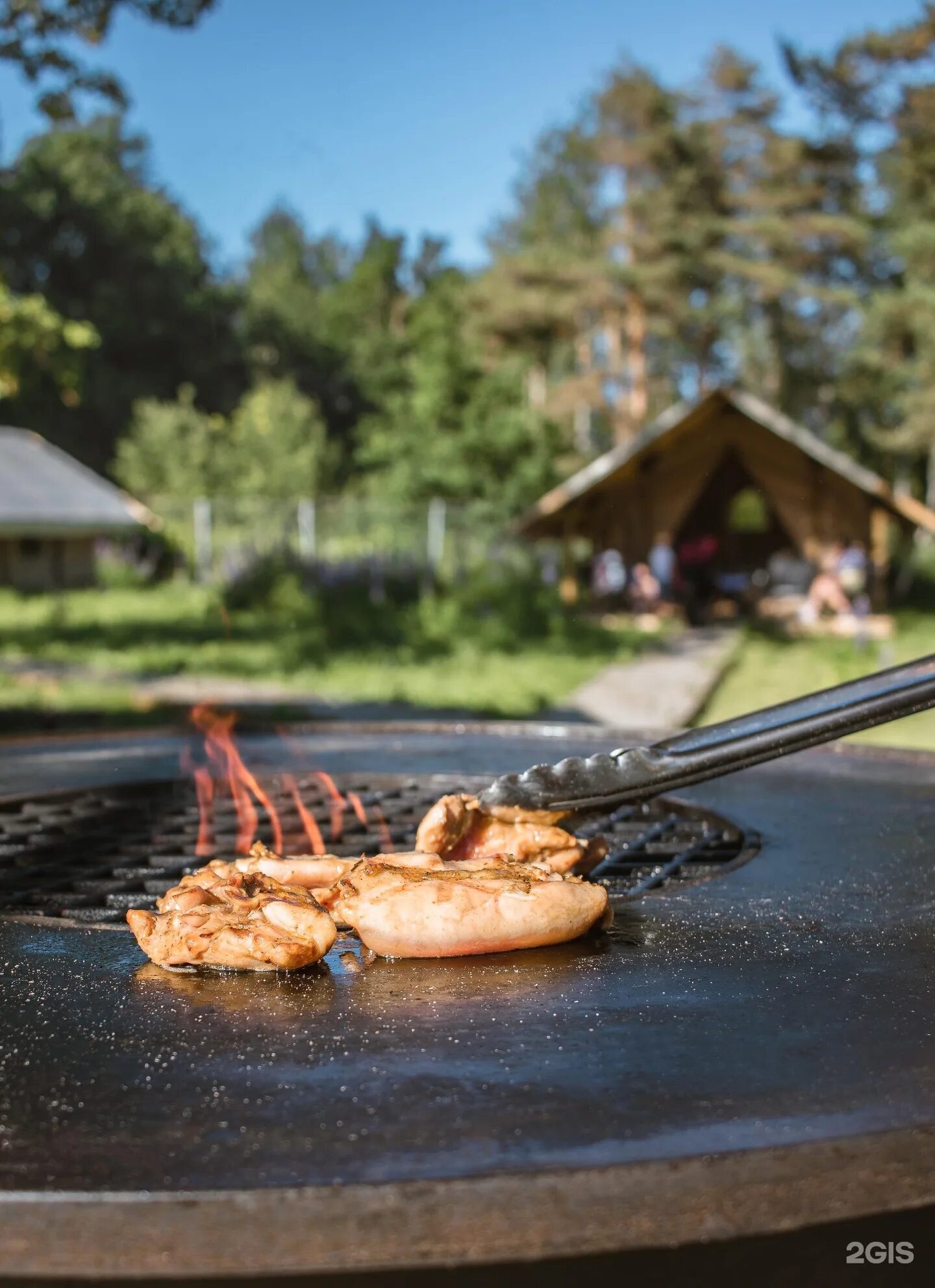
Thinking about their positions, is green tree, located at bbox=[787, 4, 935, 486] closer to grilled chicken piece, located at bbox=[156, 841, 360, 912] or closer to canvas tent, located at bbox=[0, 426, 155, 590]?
canvas tent, located at bbox=[0, 426, 155, 590]

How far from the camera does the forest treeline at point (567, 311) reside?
29031mm

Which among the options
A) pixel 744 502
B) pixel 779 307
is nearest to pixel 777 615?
pixel 744 502

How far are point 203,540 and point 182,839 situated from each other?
20.9m

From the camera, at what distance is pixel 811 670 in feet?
44.2

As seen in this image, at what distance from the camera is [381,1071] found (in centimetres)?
138

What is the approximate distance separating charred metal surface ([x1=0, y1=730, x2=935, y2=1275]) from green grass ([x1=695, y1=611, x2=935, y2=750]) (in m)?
6.12

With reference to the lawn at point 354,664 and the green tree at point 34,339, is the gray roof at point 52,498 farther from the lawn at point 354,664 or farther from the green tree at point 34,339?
the green tree at point 34,339

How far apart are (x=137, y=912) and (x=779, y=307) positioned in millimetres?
35289

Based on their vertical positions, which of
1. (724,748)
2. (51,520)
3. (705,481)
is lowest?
(724,748)

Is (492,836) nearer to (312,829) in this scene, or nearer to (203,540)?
(312,829)

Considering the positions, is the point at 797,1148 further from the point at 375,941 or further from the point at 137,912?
the point at 137,912

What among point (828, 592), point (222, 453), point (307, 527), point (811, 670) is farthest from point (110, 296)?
point (811, 670)

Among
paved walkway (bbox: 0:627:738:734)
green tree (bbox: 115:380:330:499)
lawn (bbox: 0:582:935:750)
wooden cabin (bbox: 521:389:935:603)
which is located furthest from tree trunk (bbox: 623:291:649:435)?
paved walkway (bbox: 0:627:738:734)

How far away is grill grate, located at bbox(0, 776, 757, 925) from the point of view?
2291 mm
